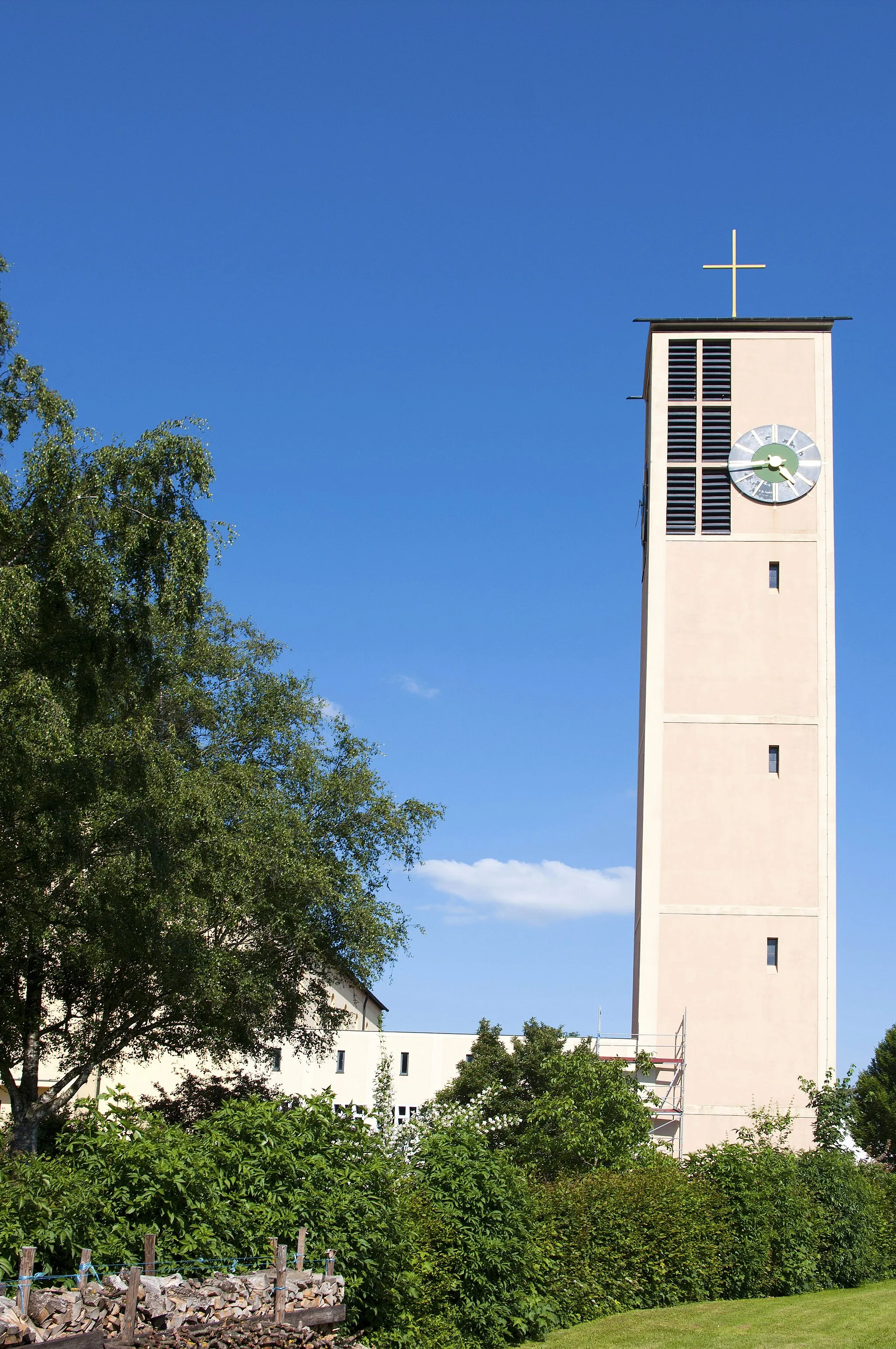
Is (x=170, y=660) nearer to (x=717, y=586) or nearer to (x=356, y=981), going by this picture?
(x=356, y=981)

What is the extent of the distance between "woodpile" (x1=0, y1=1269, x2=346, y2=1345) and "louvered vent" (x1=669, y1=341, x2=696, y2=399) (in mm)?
37216

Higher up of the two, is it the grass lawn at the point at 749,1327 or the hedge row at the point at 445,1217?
the hedge row at the point at 445,1217

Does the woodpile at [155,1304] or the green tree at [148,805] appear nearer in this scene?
the woodpile at [155,1304]

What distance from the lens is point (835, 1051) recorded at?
3762 cm

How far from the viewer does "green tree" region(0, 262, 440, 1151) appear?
1852cm

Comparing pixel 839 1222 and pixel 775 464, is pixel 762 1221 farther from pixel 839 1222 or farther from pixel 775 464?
pixel 775 464

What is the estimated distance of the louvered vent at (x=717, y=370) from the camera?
1715 inches

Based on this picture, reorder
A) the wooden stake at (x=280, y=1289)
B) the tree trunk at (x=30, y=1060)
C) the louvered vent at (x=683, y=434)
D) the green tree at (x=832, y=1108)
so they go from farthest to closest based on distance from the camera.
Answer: the louvered vent at (x=683, y=434), the green tree at (x=832, y=1108), the tree trunk at (x=30, y=1060), the wooden stake at (x=280, y=1289)

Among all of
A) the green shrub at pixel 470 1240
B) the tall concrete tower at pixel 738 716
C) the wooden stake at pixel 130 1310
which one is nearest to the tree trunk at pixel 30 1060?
the green shrub at pixel 470 1240

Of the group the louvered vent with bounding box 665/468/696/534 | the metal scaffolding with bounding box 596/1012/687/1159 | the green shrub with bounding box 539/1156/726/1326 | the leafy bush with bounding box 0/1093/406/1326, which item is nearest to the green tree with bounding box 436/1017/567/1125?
the metal scaffolding with bounding box 596/1012/687/1159

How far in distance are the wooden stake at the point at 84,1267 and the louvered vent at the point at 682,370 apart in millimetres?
38477

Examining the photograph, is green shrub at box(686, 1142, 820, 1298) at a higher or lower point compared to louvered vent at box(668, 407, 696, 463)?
lower

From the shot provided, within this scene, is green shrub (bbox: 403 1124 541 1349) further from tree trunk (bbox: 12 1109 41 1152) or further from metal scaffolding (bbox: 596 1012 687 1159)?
metal scaffolding (bbox: 596 1012 687 1159)

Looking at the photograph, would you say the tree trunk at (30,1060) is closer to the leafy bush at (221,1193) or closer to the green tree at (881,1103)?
the leafy bush at (221,1193)
